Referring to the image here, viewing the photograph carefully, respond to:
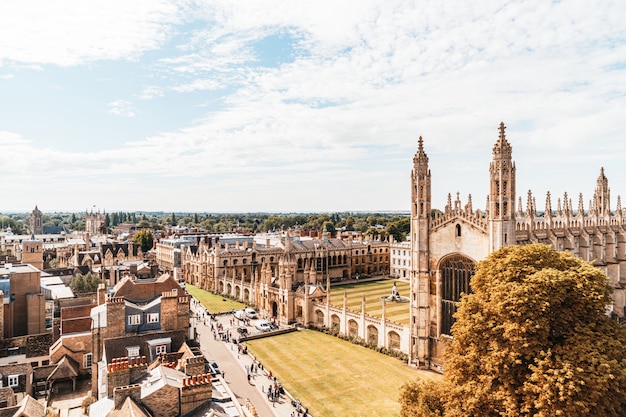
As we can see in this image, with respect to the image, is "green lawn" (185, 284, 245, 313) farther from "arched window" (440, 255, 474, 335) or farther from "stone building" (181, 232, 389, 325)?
"arched window" (440, 255, 474, 335)

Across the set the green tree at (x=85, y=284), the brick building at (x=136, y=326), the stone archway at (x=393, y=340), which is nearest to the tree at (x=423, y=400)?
the brick building at (x=136, y=326)

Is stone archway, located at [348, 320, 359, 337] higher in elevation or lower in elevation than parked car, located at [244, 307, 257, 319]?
higher

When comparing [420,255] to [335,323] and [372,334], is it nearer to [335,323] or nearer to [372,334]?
[372,334]

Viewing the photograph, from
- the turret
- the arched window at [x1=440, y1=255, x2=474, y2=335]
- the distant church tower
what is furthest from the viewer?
the distant church tower

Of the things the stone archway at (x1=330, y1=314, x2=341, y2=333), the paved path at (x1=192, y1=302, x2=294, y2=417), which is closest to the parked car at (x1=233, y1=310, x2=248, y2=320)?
the paved path at (x1=192, y1=302, x2=294, y2=417)

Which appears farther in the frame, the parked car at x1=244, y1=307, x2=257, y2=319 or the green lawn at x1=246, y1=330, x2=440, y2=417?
the parked car at x1=244, y1=307, x2=257, y2=319

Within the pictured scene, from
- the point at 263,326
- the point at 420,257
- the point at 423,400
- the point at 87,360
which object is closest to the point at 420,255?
the point at 420,257

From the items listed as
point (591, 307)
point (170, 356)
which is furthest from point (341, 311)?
point (591, 307)
